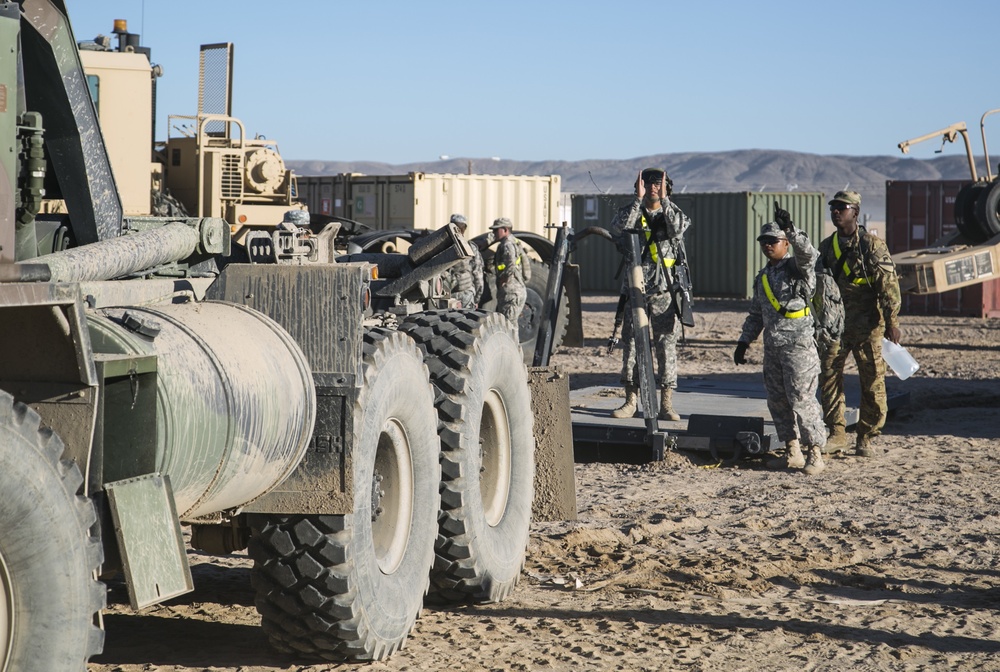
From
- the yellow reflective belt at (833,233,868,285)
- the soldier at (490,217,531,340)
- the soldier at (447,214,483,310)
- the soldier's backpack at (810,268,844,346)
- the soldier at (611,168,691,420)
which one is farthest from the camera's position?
the soldier at (490,217,531,340)

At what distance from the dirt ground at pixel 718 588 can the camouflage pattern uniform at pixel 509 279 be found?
4.98 metres

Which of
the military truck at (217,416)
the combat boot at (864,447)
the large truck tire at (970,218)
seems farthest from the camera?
the large truck tire at (970,218)

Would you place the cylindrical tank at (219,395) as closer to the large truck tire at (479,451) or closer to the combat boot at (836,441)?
the large truck tire at (479,451)

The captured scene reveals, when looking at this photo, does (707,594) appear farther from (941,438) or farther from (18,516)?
(941,438)

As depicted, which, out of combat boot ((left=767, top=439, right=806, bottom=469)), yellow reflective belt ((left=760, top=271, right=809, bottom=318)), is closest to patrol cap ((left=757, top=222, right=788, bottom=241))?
yellow reflective belt ((left=760, top=271, right=809, bottom=318))

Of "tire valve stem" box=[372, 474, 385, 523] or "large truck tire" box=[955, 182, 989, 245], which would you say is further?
"large truck tire" box=[955, 182, 989, 245]

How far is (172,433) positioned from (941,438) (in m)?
8.32

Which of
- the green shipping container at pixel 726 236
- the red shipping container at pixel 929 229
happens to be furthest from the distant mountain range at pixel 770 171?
the red shipping container at pixel 929 229

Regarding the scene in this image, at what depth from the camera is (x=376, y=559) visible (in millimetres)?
4500

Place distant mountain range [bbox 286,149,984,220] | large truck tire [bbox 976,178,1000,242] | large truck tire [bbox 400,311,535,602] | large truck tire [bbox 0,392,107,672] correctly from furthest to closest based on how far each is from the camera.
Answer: distant mountain range [bbox 286,149,984,220]
large truck tire [bbox 976,178,1000,242]
large truck tire [bbox 400,311,535,602]
large truck tire [bbox 0,392,107,672]

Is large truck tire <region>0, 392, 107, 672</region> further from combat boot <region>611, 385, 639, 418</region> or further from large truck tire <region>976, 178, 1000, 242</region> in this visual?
large truck tire <region>976, 178, 1000, 242</region>

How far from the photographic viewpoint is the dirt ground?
4.71 metres

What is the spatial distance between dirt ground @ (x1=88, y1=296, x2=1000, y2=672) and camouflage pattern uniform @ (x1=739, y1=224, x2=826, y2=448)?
0.41m

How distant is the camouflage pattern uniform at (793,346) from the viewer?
8711 millimetres
